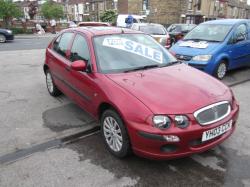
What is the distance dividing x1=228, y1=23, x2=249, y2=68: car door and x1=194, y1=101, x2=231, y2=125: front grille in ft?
14.7

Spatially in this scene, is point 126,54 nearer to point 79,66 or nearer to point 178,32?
point 79,66

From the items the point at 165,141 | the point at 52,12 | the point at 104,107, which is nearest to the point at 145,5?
the point at 52,12

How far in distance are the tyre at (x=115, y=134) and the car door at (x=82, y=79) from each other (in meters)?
0.44

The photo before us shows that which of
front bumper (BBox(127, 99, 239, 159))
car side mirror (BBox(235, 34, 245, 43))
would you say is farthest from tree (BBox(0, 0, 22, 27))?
front bumper (BBox(127, 99, 239, 159))

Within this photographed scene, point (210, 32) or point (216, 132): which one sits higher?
point (210, 32)

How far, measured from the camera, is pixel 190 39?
308 inches

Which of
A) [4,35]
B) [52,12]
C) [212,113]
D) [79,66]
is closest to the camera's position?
[212,113]

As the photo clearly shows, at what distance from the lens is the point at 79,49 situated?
4.50 meters

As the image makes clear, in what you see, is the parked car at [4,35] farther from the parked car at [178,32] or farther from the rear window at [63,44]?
the rear window at [63,44]

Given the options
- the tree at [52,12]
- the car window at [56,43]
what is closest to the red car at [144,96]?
the car window at [56,43]

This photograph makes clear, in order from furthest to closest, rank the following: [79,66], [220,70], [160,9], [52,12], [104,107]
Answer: [52,12], [160,9], [220,70], [79,66], [104,107]

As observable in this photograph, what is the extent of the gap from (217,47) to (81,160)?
16.5 ft

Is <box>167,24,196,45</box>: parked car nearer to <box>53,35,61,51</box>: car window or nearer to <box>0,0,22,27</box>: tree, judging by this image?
<box>53,35,61,51</box>: car window

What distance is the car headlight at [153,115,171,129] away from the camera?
2945 millimetres
